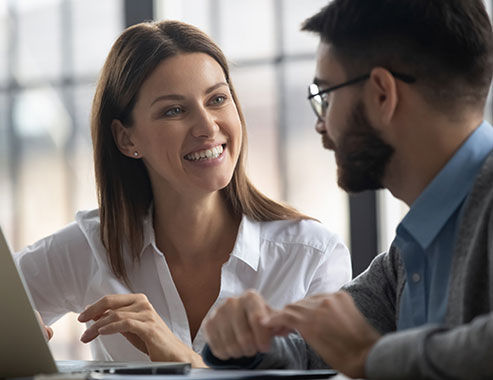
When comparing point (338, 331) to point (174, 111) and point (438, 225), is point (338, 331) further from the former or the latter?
point (174, 111)

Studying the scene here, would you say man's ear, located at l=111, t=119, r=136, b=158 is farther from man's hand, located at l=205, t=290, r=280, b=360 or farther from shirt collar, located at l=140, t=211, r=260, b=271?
man's hand, located at l=205, t=290, r=280, b=360

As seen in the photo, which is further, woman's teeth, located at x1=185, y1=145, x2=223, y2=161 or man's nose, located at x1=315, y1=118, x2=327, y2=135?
woman's teeth, located at x1=185, y1=145, x2=223, y2=161

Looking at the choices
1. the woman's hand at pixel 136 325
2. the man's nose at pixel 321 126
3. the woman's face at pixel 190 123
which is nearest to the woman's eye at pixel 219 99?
the woman's face at pixel 190 123

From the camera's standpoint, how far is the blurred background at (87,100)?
3289 mm

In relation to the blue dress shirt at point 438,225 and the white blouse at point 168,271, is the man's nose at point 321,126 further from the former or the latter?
the white blouse at point 168,271

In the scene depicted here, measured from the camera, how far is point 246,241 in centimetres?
211

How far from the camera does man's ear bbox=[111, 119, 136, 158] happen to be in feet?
7.37

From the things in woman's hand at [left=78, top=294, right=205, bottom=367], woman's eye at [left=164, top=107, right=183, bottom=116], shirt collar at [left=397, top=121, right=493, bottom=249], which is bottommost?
woman's hand at [left=78, top=294, right=205, bottom=367]

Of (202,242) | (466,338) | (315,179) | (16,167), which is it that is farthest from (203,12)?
(466,338)

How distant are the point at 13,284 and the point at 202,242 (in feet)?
3.39

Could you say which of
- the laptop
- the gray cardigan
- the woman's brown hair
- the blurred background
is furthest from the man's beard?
the blurred background

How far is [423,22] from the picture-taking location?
4.07 ft

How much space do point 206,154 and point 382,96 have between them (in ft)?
3.04

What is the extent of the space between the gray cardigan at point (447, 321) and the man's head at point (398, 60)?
0.49 feet
